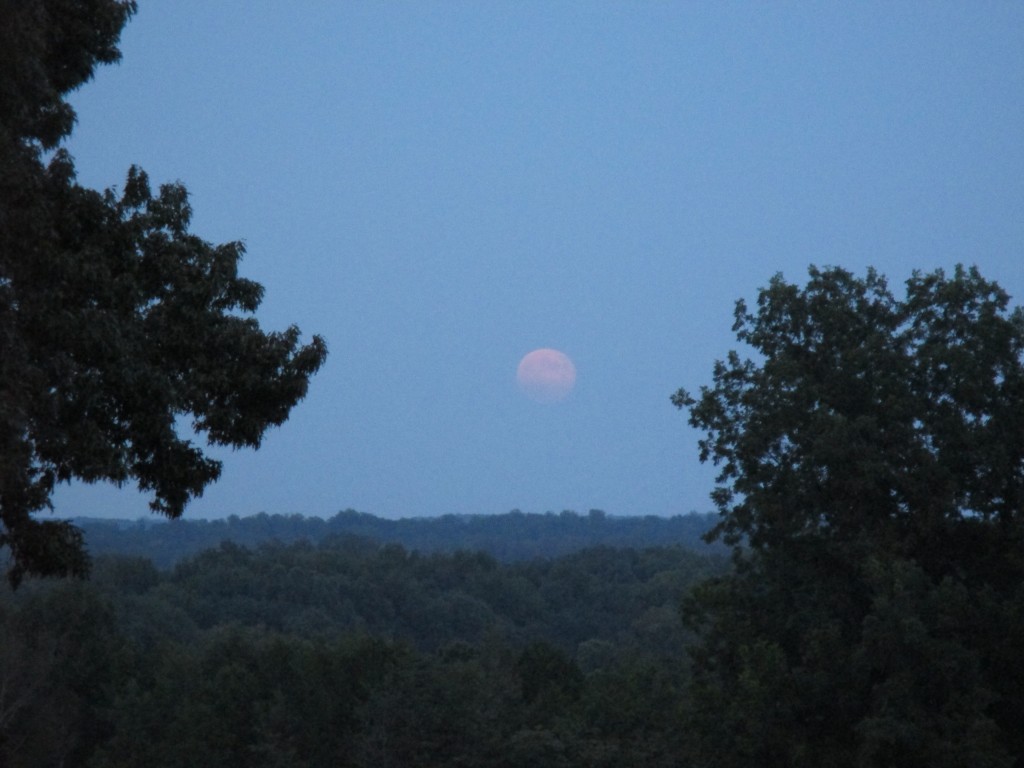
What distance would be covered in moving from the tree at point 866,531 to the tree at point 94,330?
13.8 metres

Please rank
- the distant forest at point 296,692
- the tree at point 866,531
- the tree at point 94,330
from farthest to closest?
the distant forest at point 296,692 → the tree at point 866,531 → the tree at point 94,330

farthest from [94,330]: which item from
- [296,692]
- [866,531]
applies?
[296,692]

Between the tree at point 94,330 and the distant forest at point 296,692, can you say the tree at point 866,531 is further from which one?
the tree at point 94,330

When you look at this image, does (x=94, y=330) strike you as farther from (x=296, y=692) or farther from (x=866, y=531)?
(x=296, y=692)

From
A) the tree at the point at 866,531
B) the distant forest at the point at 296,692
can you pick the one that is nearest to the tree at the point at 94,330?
the tree at the point at 866,531

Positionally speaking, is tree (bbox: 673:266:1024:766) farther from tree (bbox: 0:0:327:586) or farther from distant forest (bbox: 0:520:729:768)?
tree (bbox: 0:0:327:586)

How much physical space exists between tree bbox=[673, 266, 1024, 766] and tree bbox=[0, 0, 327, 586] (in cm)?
1379

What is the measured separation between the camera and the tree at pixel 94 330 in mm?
9578

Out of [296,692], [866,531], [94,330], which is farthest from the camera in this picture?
[296,692]

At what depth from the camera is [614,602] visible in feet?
321

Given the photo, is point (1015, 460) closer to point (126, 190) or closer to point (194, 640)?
point (126, 190)

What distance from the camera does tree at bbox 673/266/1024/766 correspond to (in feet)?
70.3

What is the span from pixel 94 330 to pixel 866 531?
55.1ft

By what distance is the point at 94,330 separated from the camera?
994cm
